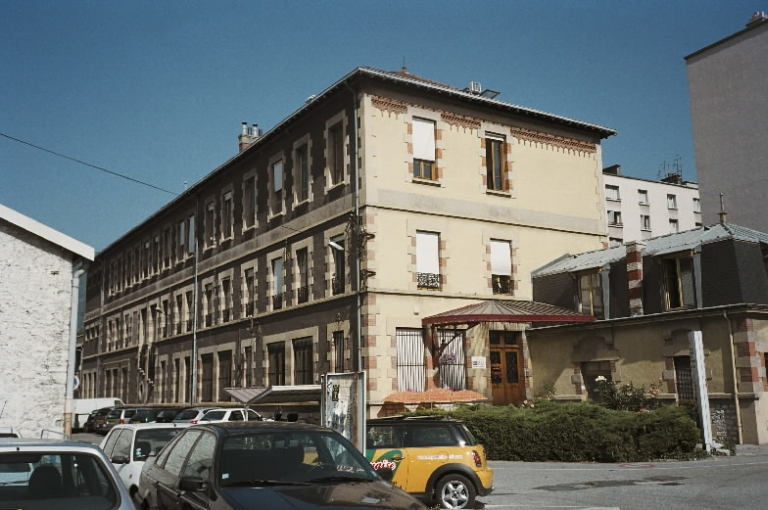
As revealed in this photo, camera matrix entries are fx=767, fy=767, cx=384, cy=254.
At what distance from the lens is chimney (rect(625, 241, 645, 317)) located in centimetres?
2475

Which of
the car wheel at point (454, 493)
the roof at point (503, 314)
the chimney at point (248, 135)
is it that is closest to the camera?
the car wheel at point (454, 493)

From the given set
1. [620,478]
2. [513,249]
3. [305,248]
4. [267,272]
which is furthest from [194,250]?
[620,478]

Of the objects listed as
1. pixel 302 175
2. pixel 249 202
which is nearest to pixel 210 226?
pixel 249 202

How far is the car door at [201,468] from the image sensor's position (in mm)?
6875

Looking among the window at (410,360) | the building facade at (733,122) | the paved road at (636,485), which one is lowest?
the paved road at (636,485)

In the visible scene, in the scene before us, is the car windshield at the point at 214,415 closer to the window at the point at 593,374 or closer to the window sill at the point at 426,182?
the window sill at the point at 426,182

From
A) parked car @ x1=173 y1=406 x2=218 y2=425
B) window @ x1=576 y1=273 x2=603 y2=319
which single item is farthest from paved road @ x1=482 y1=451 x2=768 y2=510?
parked car @ x1=173 y1=406 x2=218 y2=425

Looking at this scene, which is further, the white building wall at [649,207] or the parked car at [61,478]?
the white building wall at [649,207]

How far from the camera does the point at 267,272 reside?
32188 millimetres

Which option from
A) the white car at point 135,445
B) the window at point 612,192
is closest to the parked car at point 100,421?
the white car at point 135,445

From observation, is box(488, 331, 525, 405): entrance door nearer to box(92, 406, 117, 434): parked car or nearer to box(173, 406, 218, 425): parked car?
box(173, 406, 218, 425): parked car

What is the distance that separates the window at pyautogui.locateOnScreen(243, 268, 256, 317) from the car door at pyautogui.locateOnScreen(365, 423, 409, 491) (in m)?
21.4

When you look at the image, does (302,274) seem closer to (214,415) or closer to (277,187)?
(277,187)

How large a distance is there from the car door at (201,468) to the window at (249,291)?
84.0 feet
